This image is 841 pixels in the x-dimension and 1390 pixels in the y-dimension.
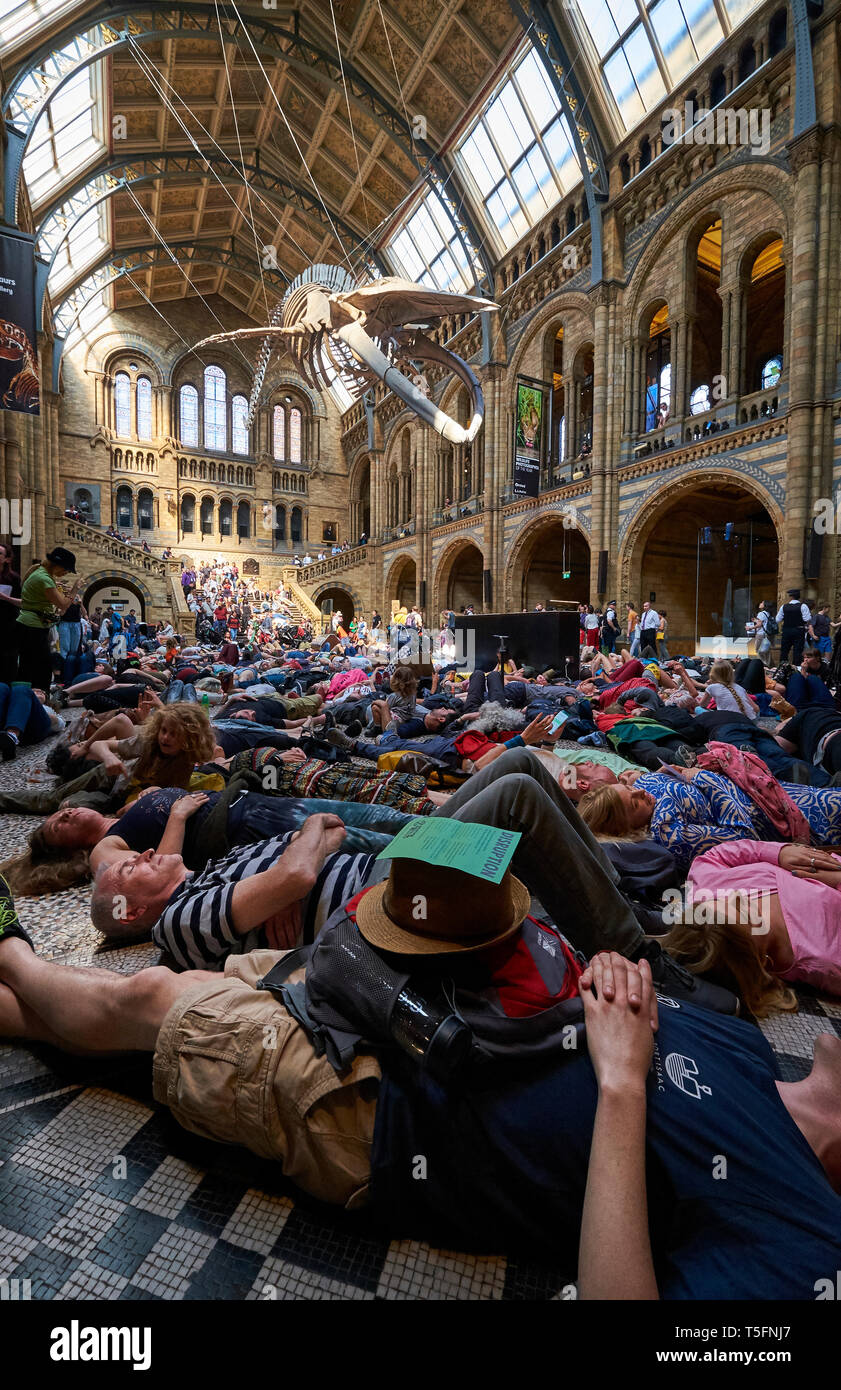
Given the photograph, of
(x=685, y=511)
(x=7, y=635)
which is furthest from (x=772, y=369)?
(x=7, y=635)

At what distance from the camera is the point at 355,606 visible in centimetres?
2858

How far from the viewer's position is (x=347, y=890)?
5.91ft

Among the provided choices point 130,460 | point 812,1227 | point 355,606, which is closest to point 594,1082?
point 812,1227

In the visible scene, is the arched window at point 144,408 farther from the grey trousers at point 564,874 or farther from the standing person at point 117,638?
the grey trousers at point 564,874

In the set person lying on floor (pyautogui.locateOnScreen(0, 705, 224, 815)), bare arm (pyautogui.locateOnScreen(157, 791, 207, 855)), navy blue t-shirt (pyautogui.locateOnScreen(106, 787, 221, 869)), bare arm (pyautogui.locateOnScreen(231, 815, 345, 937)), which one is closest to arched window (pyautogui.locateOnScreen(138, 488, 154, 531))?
person lying on floor (pyautogui.locateOnScreen(0, 705, 224, 815))

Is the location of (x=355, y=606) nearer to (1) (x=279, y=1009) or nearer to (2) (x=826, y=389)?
(2) (x=826, y=389)

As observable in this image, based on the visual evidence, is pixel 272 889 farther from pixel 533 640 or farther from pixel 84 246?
pixel 84 246

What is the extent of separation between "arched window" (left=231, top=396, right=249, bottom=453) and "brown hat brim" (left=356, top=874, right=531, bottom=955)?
3412 centimetres

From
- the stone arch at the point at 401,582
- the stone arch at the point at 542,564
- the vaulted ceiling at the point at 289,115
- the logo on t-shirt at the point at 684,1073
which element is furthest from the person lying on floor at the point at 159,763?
the stone arch at the point at 401,582

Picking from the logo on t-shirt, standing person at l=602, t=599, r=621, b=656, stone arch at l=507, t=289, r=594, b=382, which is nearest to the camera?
the logo on t-shirt

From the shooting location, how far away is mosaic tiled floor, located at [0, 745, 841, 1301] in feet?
3.70

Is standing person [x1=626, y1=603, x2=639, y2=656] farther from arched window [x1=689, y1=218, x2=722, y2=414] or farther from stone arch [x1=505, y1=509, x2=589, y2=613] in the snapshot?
arched window [x1=689, y1=218, x2=722, y2=414]

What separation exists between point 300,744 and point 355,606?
24742 millimetres

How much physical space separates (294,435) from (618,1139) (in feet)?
119
